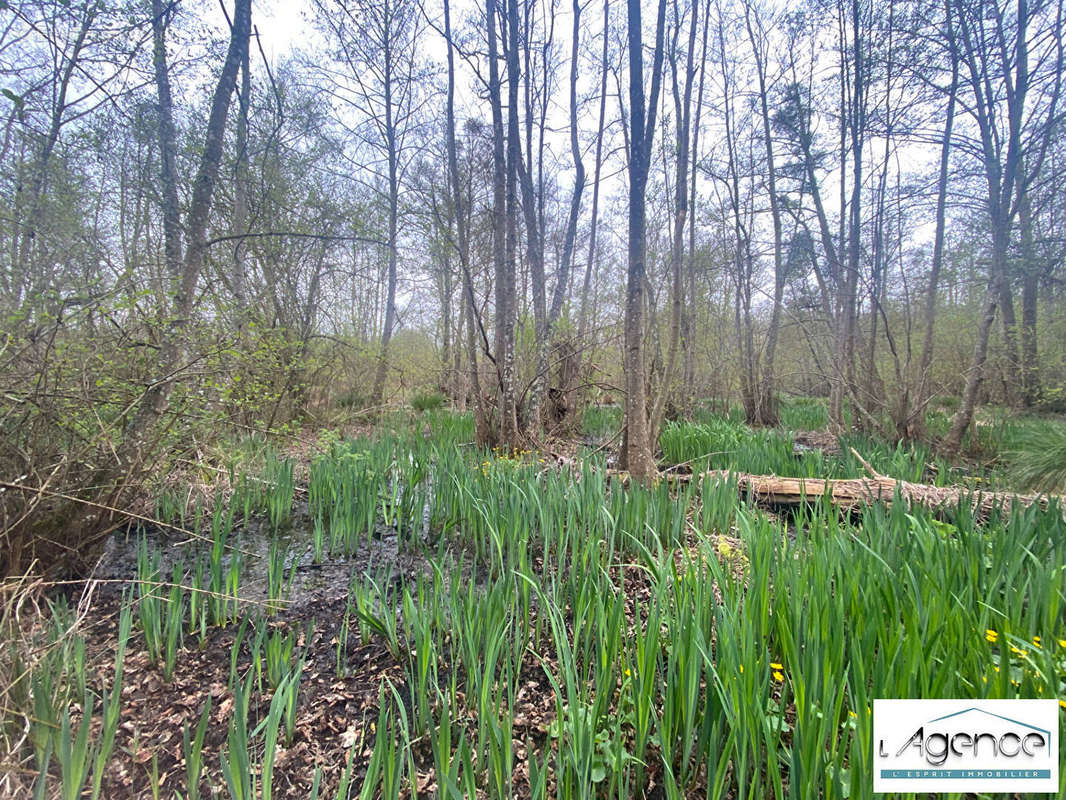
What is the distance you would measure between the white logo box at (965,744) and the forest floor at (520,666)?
57mm

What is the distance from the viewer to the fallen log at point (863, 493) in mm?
2762

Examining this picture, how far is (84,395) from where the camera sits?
2.22 m

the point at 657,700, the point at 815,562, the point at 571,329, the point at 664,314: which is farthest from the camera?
the point at 664,314

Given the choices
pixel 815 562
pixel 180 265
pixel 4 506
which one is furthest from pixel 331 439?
pixel 815 562

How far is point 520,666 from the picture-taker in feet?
5.29

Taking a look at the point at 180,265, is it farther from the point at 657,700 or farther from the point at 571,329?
the point at 571,329

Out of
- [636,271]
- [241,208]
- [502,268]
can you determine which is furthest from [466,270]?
[241,208]

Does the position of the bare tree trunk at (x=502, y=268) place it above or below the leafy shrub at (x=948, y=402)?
above

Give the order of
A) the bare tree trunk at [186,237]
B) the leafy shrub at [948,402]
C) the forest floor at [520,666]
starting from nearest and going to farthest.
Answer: the forest floor at [520,666] < the bare tree trunk at [186,237] < the leafy shrub at [948,402]

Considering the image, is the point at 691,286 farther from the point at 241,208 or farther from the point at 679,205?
the point at 241,208

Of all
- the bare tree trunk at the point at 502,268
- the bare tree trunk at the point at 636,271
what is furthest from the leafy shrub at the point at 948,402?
the bare tree trunk at the point at 502,268

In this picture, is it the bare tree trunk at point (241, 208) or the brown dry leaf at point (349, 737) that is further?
the bare tree trunk at point (241, 208)

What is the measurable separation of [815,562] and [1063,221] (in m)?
12.3

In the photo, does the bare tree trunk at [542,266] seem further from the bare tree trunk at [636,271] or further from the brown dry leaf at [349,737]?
the brown dry leaf at [349,737]
